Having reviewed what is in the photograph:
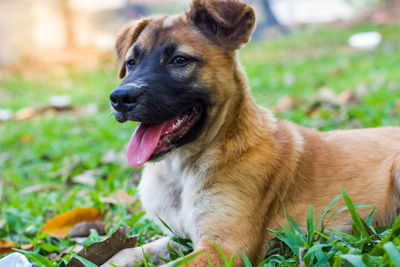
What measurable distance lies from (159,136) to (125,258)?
831mm

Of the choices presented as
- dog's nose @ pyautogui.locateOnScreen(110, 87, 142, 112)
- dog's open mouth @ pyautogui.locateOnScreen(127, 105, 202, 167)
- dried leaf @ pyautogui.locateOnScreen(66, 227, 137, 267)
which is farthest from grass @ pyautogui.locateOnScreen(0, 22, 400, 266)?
dog's nose @ pyautogui.locateOnScreen(110, 87, 142, 112)

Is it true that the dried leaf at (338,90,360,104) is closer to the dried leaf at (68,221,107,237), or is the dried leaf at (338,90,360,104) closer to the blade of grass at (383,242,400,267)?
the dried leaf at (68,221,107,237)

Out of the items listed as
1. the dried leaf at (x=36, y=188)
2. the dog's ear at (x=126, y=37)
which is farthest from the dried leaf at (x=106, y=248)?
the dried leaf at (x=36, y=188)

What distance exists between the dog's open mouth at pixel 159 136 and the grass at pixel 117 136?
0.56m

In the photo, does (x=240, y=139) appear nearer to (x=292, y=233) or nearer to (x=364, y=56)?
(x=292, y=233)

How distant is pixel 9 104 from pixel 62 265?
28.7 ft

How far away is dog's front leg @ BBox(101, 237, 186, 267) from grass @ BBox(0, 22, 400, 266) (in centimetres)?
28

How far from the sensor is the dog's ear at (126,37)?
11.8 feet

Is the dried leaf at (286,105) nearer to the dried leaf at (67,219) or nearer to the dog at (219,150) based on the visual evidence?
the dog at (219,150)

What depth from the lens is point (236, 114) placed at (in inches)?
122

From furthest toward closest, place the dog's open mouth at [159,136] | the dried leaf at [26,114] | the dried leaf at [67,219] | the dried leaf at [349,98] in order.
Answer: the dried leaf at [26,114]
the dried leaf at [349,98]
the dried leaf at [67,219]
the dog's open mouth at [159,136]

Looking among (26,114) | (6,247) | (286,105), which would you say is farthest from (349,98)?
(26,114)

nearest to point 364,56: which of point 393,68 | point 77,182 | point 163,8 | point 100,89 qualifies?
point 393,68

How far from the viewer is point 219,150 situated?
3012 mm
